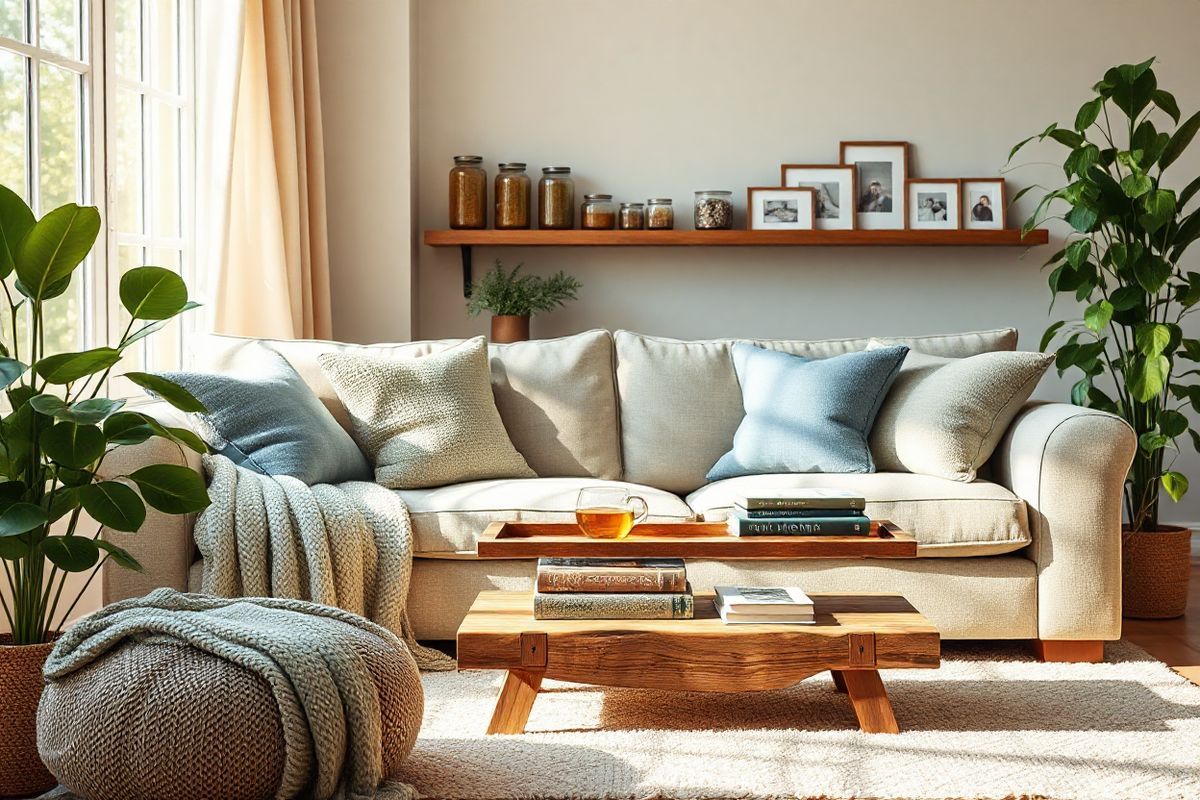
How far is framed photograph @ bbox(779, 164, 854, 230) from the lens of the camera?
4.47m

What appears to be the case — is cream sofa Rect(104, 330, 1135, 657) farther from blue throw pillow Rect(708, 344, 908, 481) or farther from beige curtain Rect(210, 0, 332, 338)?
beige curtain Rect(210, 0, 332, 338)

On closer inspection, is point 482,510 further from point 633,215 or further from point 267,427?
point 633,215

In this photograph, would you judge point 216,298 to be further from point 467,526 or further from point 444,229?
point 467,526

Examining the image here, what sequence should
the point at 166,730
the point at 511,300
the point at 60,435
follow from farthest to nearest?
the point at 511,300 < the point at 60,435 < the point at 166,730


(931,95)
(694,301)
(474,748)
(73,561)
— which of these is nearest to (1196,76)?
(931,95)

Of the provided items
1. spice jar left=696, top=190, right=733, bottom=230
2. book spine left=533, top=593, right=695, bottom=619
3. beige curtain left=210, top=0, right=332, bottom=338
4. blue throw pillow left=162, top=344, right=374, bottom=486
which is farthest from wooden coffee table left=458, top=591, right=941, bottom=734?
spice jar left=696, top=190, right=733, bottom=230

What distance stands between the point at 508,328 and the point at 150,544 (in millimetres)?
1886

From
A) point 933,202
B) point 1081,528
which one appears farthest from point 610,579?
point 933,202

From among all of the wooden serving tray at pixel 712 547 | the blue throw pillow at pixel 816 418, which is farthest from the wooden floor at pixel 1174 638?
the wooden serving tray at pixel 712 547

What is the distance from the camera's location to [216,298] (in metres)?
3.76

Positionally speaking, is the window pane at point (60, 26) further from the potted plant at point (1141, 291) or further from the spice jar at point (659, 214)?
the potted plant at point (1141, 291)

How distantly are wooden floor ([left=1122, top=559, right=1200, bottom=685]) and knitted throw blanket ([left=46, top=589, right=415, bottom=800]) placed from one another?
Answer: 6.53 ft

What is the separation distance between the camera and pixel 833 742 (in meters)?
2.26

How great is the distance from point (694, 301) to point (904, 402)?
1.46 m
